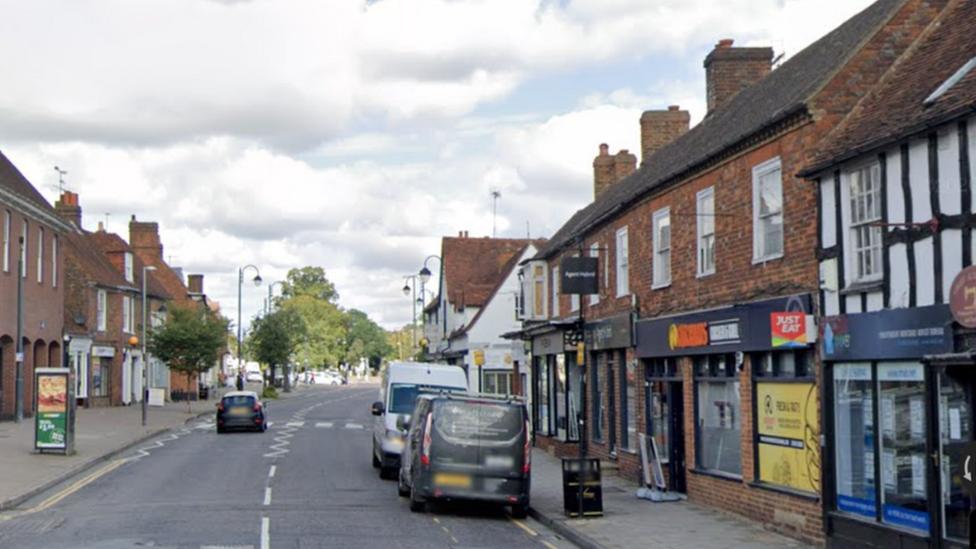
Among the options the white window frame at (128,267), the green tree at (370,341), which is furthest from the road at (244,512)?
the green tree at (370,341)

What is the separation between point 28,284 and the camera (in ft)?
136

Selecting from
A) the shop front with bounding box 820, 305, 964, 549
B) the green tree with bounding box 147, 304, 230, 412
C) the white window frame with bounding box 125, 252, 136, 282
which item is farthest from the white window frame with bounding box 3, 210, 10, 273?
the shop front with bounding box 820, 305, 964, 549

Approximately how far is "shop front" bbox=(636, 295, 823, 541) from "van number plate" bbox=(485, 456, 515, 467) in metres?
3.28

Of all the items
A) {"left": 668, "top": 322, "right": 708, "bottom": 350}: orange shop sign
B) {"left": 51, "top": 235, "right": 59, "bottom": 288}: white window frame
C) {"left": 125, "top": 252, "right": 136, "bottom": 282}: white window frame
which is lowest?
{"left": 668, "top": 322, "right": 708, "bottom": 350}: orange shop sign

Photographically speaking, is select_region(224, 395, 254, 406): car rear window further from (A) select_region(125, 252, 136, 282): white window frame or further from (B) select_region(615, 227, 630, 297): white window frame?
(A) select_region(125, 252, 136, 282): white window frame

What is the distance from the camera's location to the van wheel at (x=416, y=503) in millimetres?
18464

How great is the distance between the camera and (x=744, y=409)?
1739 centimetres

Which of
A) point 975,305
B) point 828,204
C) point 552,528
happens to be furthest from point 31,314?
point 975,305

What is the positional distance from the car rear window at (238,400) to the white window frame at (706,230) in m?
23.9

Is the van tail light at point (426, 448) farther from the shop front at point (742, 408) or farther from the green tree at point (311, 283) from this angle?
the green tree at point (311, 283)

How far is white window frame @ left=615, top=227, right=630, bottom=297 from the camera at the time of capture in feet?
79.4

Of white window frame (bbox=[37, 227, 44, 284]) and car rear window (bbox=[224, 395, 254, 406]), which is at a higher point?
white window frame (bbox=[37, 227, 44, 284])

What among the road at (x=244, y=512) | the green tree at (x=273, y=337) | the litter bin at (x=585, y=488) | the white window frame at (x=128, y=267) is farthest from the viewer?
the green tree at (x=273, y=337)

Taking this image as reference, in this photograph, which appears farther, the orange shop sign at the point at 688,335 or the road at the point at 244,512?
the orange shop sign at the point at 688,335
